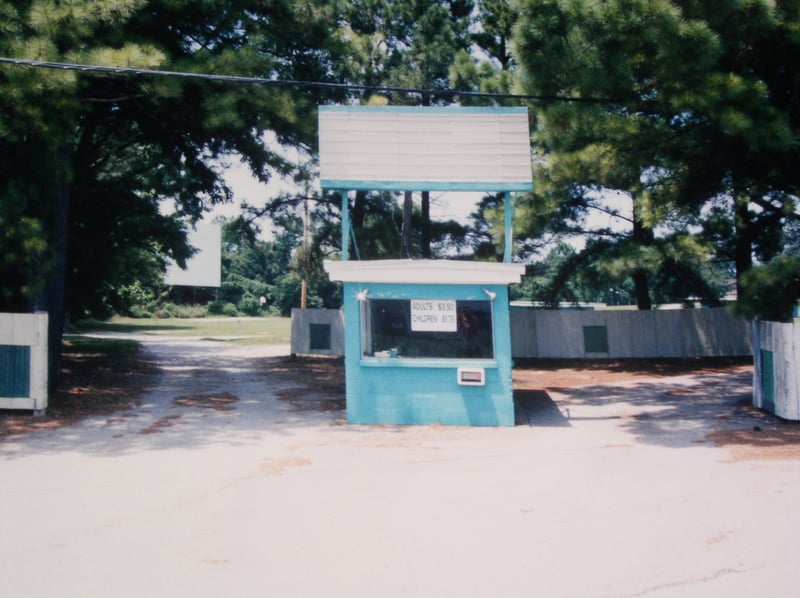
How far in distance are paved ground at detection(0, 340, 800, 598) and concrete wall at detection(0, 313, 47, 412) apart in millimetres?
995

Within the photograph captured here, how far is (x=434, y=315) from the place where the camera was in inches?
402

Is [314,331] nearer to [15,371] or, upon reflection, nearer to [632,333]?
[632,333]

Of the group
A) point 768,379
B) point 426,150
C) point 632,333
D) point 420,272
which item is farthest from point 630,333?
point 420,272

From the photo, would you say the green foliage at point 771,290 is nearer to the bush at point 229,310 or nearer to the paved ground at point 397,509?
the paved ground at point 397,509

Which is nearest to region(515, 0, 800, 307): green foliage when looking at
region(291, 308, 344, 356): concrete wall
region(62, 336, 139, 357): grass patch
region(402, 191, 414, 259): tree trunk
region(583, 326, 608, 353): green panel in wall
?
region(402, 191, 414, 259): tree trunk

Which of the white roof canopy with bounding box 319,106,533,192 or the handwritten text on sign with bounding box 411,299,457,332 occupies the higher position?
the white roof canopy with bounding box 319,106,533,192

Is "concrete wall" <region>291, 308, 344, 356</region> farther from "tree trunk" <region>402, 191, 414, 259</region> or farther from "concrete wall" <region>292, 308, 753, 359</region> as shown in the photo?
"concrete wall" <region>292, 308, 753, 359</region>

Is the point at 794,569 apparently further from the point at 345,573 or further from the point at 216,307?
the point at 216,307

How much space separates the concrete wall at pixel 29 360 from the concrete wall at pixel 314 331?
13522 millimetres

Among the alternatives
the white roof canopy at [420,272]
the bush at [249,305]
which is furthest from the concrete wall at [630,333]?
the bush at [249,305]

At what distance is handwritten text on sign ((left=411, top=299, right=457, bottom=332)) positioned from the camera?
10.2m

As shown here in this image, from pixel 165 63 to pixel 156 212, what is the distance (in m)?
9.37

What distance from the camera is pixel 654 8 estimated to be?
27.0 feet

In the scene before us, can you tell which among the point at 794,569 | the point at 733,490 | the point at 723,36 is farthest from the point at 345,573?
the point at 723,36
